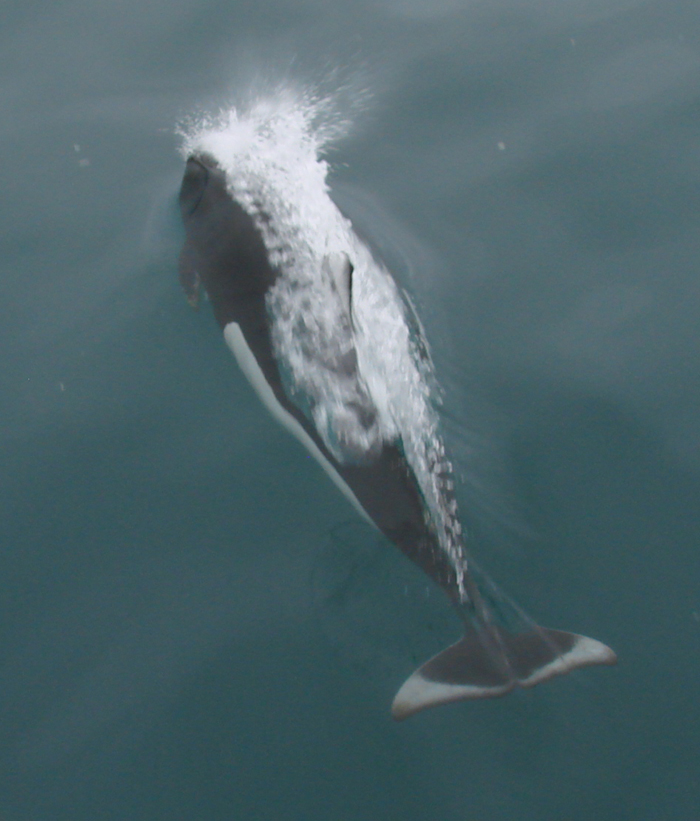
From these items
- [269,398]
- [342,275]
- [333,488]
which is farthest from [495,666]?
[342,275]

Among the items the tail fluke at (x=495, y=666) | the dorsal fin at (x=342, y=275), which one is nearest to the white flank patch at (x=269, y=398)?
the dorsal fin at (x=342, y=275)

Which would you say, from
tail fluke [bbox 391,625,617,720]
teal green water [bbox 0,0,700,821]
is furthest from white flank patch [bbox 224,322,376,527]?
tail fluke [bbox 391,625,617,720]

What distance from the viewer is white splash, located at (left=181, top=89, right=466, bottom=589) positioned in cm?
445

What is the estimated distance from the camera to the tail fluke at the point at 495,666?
3.61 meters

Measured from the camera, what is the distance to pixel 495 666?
12.2 feet

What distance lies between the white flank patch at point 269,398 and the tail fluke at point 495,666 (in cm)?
100

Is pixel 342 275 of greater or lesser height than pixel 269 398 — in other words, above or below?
above

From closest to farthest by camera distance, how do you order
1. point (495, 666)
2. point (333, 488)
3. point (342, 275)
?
point (495, 666) → point (333, 488) → point (342, 275)

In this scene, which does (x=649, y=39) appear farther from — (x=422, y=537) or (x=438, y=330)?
(x=422, y=537)

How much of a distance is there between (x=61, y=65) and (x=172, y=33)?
1.17 meters

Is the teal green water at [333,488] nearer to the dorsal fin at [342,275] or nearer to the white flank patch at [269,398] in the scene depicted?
the white flank patch at [269,398]

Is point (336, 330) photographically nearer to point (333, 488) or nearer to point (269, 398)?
point (269, 398)

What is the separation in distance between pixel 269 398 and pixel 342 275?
93 centimetres

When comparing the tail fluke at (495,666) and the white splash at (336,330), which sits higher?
the white splash at (336,330)
